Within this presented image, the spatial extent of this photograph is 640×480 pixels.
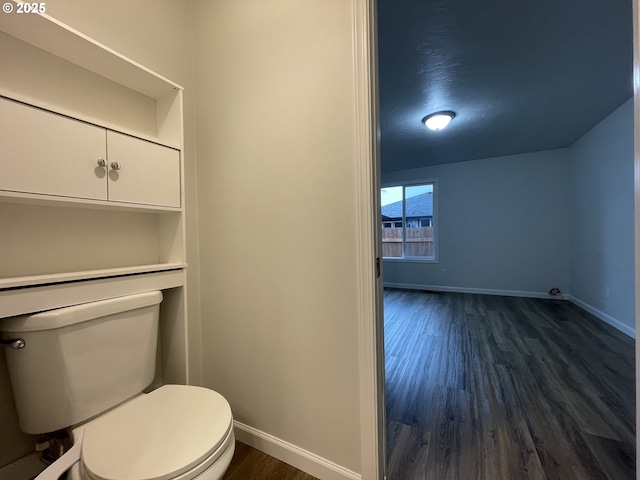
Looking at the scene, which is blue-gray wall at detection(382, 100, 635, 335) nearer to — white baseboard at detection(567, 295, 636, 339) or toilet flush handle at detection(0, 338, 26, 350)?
white baseboard at detection(567, 295, 636, 339)

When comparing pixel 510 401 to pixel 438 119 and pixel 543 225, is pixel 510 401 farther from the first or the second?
pixel 543 225

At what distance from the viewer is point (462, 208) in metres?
4.81

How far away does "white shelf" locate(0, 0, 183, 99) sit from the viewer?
0.81 m

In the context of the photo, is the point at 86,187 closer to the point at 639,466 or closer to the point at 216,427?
the point at 216,427

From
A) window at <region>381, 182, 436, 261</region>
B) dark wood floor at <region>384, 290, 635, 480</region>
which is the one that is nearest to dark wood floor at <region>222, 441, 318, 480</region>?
dark wood floor at <region>384, 290, 635, 480</region>

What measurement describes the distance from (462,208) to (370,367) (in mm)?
4689

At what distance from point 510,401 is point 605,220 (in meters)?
2.97

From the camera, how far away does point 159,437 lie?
756 millimetres

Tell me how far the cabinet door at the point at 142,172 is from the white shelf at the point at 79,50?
0.29m

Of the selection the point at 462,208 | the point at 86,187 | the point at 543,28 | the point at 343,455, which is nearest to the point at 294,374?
the point at 343,455

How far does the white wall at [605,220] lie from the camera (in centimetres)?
270

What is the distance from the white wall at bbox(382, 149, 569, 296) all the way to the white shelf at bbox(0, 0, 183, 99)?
4923mm

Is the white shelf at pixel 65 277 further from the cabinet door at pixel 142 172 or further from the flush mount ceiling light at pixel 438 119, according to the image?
the flush mount ceiling light at pixel 438 119

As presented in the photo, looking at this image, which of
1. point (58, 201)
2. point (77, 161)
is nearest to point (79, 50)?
point (77, 161)
